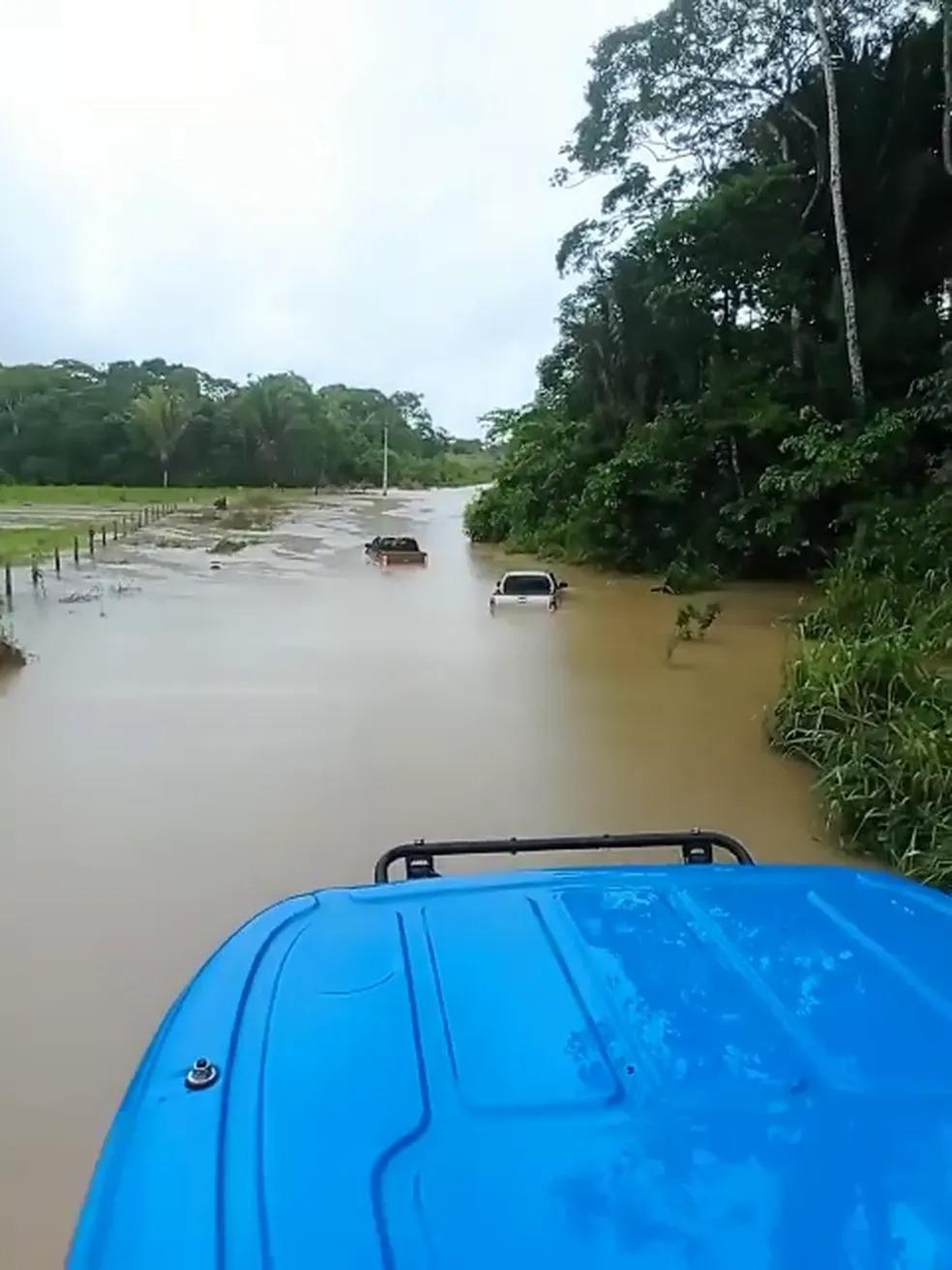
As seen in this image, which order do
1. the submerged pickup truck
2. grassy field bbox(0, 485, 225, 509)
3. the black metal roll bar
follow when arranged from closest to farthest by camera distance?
the black metal roll bar → the submerged pickup truck → grassy field bbox(0, 485, 225, 509)

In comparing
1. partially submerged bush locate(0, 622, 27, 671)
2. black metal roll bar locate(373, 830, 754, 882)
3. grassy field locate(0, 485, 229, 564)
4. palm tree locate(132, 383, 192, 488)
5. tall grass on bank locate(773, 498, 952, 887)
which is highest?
palm tree locate(132, 383, 192, 488)

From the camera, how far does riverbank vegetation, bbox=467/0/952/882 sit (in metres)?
17.4

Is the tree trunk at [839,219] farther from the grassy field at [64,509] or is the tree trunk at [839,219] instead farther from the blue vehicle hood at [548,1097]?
the blue vehicle hood at [548,1097]

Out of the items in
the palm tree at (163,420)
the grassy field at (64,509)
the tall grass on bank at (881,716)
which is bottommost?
the grassy field at (64,509)

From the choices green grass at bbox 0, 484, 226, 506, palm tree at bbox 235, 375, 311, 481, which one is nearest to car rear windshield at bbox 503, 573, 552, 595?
green grass at bbox 0, 484, 226, 506

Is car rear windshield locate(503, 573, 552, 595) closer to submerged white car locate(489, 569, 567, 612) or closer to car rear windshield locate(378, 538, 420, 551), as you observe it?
submerged white car locate(489, 569, 567, 612)

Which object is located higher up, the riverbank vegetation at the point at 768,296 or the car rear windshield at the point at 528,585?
the riverbank vegetation at the point at 768,296

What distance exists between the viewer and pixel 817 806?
6824 mm

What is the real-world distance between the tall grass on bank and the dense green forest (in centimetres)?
6092

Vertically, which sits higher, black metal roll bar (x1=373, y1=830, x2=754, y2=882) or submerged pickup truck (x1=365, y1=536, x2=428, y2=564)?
black metal roll bar (x1=373, y1=830, x2=754, y2=882)

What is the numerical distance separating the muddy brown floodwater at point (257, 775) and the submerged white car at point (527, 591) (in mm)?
979

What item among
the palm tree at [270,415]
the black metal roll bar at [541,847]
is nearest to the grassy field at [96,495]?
the palm tree at [270,415]

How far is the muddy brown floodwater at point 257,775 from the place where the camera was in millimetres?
4344

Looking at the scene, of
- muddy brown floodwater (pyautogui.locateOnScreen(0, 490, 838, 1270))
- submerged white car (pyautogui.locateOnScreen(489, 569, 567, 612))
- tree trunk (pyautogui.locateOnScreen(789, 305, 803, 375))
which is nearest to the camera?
muddy brown floodwater (pyautogui.locateOnScreen(0, 490, 838, 1270))
